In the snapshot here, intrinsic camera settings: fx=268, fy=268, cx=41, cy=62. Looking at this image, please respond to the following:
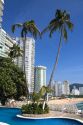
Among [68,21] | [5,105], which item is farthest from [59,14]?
[5,105]

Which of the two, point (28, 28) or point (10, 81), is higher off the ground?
point (28, 28)

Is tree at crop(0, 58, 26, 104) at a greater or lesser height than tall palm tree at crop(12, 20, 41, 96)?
lesser

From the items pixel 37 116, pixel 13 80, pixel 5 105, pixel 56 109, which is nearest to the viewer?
pixel 37 116

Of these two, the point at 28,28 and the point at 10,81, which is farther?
the point at 28,28

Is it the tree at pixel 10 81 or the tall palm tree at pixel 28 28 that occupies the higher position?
the tall palm tree at pixel 28 28

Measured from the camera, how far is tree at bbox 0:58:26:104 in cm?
4016

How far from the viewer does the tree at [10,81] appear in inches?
1581

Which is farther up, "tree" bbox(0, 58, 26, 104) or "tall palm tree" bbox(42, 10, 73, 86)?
"tall palm tree" bbox(42, 10, 73, 86)

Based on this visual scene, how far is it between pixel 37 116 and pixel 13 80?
Result: 1368cm

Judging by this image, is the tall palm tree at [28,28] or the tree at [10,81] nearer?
the tree at [10,81]

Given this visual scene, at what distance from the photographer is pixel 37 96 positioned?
3300cm

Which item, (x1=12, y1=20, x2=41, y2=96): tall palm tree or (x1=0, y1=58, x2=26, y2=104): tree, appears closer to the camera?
(x1=0, y1=58, x2=26, y2=104): tree

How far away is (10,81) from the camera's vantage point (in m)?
40.9

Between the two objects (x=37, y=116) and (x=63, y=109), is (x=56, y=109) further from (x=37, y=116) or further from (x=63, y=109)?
(x=37, y=116)
